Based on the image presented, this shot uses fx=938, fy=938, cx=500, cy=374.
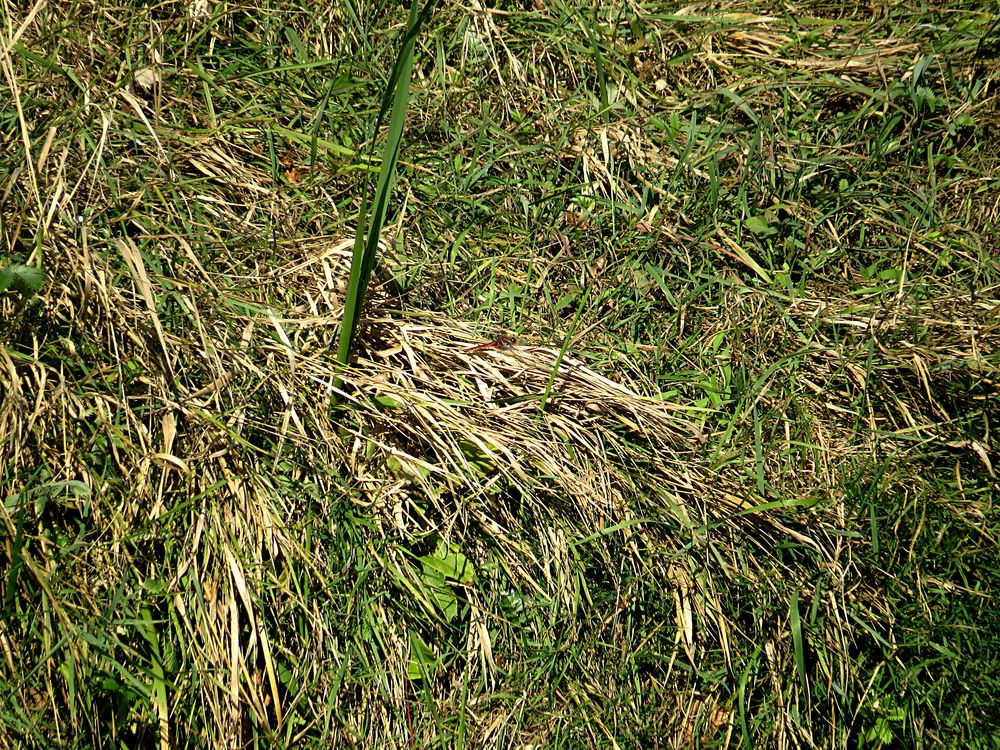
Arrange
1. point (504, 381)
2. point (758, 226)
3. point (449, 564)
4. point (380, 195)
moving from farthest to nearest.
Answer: point (758, 226), point (504, 381), point (449, 564), point (380, 195)

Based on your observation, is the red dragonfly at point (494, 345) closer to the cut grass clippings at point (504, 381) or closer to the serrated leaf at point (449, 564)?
the cut grass clippings at point (504, 381)

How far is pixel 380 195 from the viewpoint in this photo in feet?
5.74

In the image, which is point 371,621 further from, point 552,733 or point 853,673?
point 853,673

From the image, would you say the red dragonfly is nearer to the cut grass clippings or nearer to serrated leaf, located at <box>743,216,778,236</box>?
the cut grass clippings

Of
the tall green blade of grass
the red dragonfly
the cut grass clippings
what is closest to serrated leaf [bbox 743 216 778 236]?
the cut grass clippings

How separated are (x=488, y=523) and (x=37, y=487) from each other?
2.88 ft

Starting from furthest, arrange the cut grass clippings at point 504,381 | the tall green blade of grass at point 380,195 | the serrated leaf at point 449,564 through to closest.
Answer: the serrated leaf at point 449,564 → the cut grass clippings at point 504,381 → the tall green blade of grass at point 380,195

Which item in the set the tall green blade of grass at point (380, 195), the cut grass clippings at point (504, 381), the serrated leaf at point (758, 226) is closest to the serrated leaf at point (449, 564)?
the cut grass clippings at point (504, 381)

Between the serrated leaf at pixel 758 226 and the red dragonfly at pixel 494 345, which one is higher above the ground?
the red dragonfly at pixel 494 345

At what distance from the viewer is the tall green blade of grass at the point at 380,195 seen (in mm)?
1595

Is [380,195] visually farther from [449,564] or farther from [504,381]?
[449,564]

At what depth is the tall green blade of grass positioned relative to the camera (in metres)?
1.59

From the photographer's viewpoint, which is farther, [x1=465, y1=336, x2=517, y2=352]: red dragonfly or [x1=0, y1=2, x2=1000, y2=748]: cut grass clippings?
[x1=465, y1=336, x2=517, y2=352]: red dragonfly

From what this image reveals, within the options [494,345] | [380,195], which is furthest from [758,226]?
[380,195]
